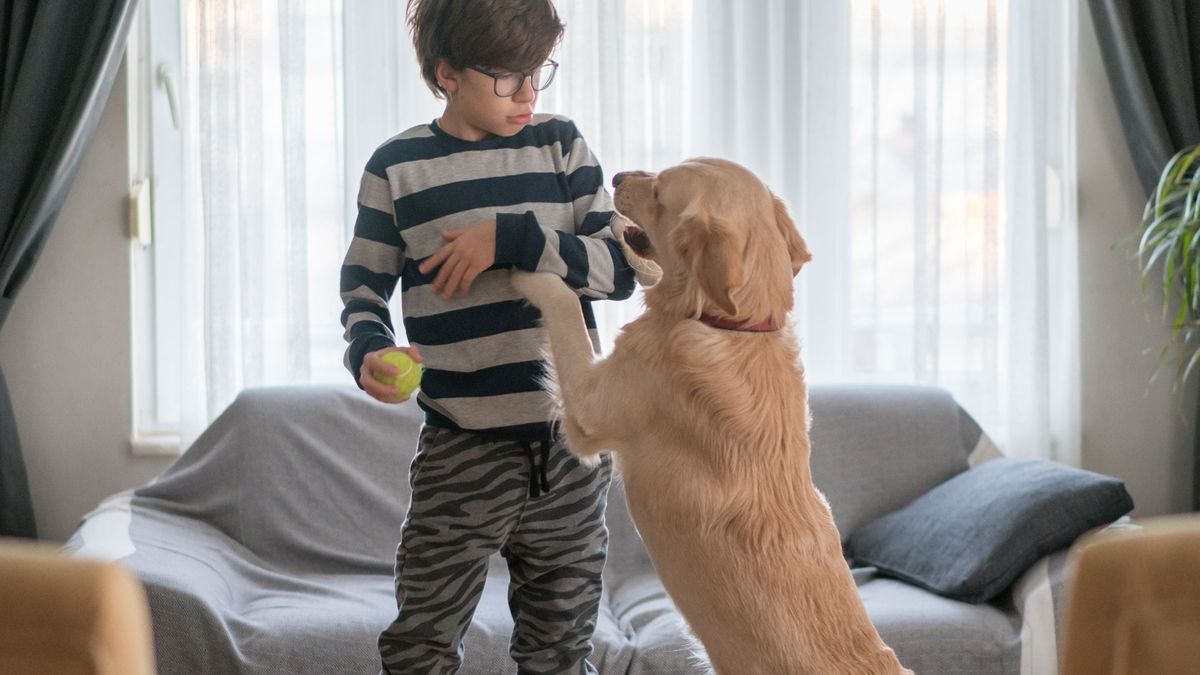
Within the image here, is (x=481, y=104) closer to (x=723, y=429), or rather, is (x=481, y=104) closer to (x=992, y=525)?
(x=723, y=429)

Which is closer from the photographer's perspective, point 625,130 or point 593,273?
point 593,273

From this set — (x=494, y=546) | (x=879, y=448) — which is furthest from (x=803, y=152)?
(x=494, y=546)

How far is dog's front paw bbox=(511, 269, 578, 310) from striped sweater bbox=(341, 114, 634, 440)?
0.01m

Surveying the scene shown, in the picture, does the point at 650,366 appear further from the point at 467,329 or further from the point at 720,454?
the point at 467,329

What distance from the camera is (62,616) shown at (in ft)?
2.46

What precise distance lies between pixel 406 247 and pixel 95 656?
37.6 inches

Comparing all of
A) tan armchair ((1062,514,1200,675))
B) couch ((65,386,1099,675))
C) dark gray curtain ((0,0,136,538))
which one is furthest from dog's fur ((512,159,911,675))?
dark gray curtain ((0,0,136,538))

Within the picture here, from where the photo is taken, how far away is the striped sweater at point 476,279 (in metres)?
1.59

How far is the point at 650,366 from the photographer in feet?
4.98

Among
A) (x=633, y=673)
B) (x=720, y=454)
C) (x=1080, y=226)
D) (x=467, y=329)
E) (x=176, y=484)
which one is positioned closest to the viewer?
(x=720, y=454)

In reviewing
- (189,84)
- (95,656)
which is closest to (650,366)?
(95,656)

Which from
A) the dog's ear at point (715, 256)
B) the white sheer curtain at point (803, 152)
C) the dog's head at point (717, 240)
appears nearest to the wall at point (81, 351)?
the white sheer curtain at point (803, 152)

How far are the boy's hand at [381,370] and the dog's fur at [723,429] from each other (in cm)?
19

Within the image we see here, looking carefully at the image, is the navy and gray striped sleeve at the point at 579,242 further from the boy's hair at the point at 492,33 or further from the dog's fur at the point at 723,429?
the boy's hair at the point at 492,33
